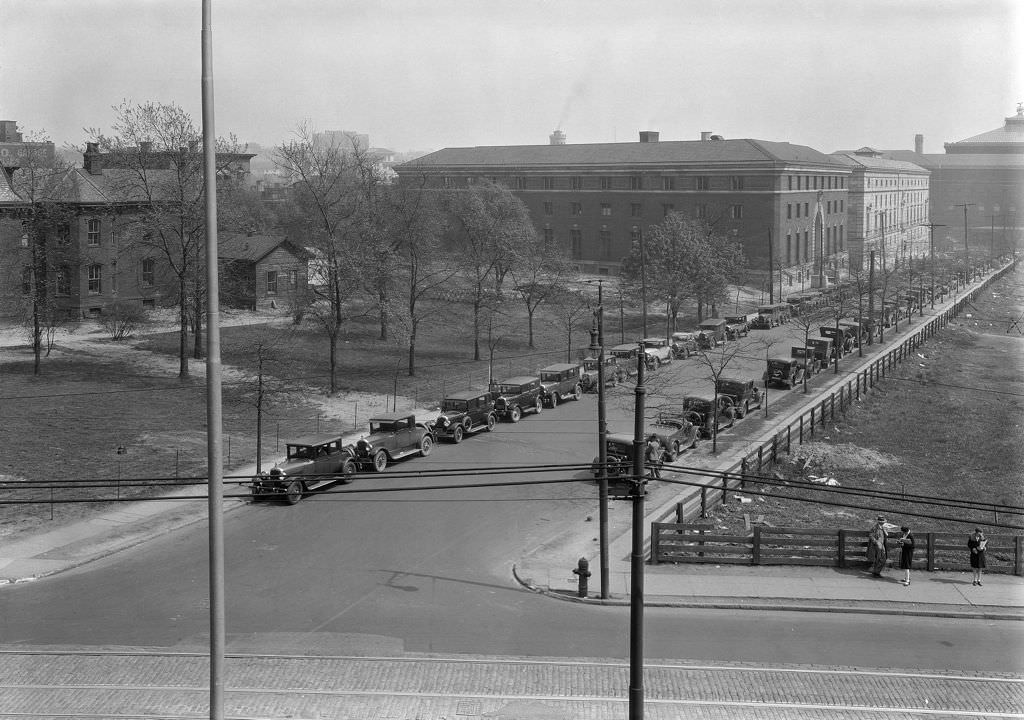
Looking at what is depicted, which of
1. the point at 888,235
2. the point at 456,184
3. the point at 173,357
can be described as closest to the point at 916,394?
the point at 173,357

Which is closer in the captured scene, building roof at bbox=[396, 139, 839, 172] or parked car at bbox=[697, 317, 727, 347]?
parked car at bbox=[697, 317, 727, 347]

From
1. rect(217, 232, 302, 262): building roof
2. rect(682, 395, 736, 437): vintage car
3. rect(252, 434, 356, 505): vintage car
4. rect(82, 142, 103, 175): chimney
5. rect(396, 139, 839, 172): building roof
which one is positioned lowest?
rect(252, 434, 356, 505): vintage car

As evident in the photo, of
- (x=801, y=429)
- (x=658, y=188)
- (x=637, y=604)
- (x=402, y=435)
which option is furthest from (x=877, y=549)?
(x=658, y=188)

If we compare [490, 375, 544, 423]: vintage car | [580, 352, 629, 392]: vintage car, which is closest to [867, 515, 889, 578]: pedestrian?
[490, 375, 544, 423]: vintage car

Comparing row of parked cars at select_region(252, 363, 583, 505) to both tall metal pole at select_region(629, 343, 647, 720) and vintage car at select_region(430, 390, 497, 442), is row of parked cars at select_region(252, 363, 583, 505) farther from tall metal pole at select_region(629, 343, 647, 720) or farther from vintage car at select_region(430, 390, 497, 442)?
tall metal pole at select_region(629, 343, 647, 720)

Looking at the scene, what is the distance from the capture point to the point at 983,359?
57.6m

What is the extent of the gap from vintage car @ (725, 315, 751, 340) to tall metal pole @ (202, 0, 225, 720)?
49952mm

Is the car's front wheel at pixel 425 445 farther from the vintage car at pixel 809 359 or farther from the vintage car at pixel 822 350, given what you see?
the vintage car at pixel 822 350

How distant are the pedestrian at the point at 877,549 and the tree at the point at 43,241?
3448 centimetres

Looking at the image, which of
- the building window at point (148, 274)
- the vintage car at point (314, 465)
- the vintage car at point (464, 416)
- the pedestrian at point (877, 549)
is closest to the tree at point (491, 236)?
the vintage car at point (464, 416)

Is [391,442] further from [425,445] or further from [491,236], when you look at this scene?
[491,236]

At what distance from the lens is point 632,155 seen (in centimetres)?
9306

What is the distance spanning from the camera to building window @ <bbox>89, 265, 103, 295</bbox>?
59500 mm

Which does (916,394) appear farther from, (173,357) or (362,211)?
(173,357)
